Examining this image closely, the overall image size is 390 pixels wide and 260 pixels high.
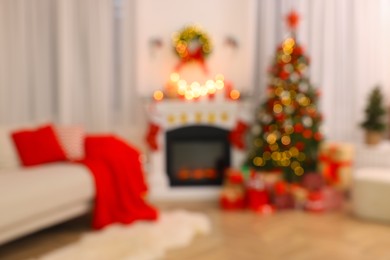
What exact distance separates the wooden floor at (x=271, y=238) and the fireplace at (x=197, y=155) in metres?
0.78

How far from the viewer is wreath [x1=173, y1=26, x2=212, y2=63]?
5574 mm

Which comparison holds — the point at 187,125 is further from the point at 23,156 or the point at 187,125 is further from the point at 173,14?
the point at 23,156

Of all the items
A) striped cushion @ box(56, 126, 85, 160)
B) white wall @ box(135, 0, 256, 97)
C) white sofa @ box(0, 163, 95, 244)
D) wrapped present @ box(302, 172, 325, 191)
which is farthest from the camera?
white wall @ box(135, 0, 256, 97)

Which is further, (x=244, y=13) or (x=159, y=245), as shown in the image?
(x=244, y=13)

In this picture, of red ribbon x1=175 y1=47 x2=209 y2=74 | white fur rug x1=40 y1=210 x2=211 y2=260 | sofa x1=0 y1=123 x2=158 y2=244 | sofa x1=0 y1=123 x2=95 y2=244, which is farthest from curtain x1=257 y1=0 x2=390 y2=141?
sofa x1=0 y1=123 x2=95 y2=244

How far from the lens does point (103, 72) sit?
226 inches

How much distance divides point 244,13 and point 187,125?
150 cm

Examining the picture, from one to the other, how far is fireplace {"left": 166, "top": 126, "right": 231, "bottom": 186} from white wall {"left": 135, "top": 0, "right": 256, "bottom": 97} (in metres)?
0.71

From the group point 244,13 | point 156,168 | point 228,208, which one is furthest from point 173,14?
point 228,208

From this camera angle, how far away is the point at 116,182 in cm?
427

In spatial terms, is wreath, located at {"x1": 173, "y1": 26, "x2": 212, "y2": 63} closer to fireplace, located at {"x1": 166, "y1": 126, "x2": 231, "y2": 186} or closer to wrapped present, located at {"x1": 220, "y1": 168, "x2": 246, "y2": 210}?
fireplace, located at {"x1": 166, "y1": 126, "x2": 231, "y2": 186}

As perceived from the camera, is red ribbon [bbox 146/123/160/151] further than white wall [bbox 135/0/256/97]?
No

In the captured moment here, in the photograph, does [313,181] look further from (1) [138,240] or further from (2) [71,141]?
(2) [71,141]

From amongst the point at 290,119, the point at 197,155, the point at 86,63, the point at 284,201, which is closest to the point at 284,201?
the point at 284,201
